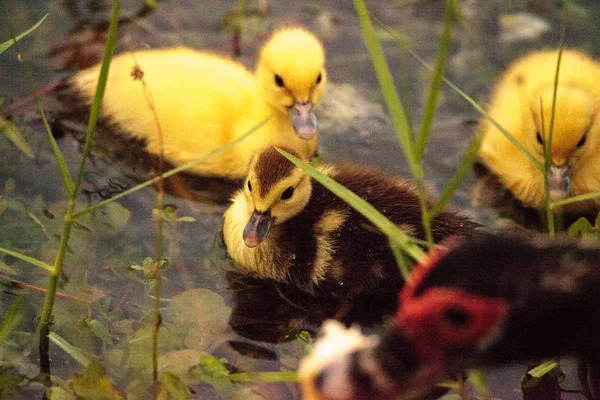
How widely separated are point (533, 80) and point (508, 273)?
1.76m

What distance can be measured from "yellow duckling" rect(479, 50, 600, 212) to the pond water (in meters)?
0.18

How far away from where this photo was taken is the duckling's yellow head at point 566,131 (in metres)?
2.79

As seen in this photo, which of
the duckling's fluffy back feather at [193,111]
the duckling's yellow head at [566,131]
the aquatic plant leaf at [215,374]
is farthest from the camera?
the duckling's fluffy back feather at [193,111]

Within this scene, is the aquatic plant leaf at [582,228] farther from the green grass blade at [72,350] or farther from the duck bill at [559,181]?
the green grass blade at [72,350]

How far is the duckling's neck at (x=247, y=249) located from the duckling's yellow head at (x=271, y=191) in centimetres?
9

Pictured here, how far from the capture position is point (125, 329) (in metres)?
2.43

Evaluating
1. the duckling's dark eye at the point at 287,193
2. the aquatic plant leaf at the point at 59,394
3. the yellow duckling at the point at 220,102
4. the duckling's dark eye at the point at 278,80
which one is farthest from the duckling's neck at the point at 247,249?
the aquatic plant leaf at the point at 59,394

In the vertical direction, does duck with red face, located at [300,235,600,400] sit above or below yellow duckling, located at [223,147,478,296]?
Result: above

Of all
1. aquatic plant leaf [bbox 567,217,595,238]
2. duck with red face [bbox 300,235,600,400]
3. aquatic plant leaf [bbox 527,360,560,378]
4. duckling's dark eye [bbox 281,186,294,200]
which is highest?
duck with red face [bbox 300,235,600,400]

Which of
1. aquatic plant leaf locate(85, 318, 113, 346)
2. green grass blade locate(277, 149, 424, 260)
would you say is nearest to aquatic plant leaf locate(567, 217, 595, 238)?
green grass blade locate(277, 149, 424, 260)

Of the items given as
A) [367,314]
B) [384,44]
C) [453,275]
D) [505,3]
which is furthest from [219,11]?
[453,275]

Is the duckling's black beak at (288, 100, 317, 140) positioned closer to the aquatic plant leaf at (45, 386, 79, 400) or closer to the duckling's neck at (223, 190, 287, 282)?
the duckling's neck at (223, 190, 287, 282)

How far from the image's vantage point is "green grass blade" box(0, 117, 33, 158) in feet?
9.97

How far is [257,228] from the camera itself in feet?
8.15
